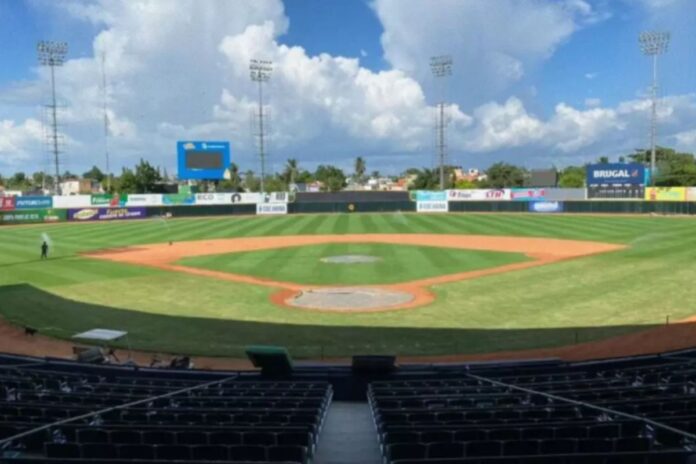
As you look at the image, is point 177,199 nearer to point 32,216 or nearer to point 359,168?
point 32,216

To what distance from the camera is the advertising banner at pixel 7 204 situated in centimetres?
6961

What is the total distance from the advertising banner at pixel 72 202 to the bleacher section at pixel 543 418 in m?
71.3

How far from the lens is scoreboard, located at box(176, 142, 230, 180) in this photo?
79688 mm

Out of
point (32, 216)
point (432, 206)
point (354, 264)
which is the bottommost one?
point (354, 264)

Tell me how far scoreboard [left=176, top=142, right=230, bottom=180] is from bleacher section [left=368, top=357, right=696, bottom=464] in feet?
240

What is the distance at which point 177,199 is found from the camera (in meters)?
78.3

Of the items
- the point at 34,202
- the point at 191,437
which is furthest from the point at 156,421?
the point at 34,202

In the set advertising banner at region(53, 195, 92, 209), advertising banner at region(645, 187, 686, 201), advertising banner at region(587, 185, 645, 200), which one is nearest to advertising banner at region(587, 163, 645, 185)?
advertising banner at region(587, 185, 645, 200)

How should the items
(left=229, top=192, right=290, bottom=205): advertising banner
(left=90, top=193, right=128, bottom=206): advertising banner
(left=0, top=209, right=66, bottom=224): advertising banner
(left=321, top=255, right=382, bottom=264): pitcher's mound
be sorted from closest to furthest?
(left=321, top=255, right=382, bottom=264): pitcher's mound, (left=0, top=209, right=66, bottom=224): advertising banner, (left=90, top=193, right=128, bottom=206): advertising banner, (left=229, top=192, right=290, bottom=205): advertising banner

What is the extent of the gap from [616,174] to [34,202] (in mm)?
74454

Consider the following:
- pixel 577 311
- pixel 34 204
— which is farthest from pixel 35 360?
pixel 34 204

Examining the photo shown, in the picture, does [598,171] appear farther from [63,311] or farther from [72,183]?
[72,183]

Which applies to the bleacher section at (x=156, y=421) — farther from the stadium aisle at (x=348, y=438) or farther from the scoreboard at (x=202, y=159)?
the scoreboard at (x=202, y=159)

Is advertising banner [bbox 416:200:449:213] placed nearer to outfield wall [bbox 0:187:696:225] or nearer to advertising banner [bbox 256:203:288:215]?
outfield wall [bbox 0:187:696:225]
